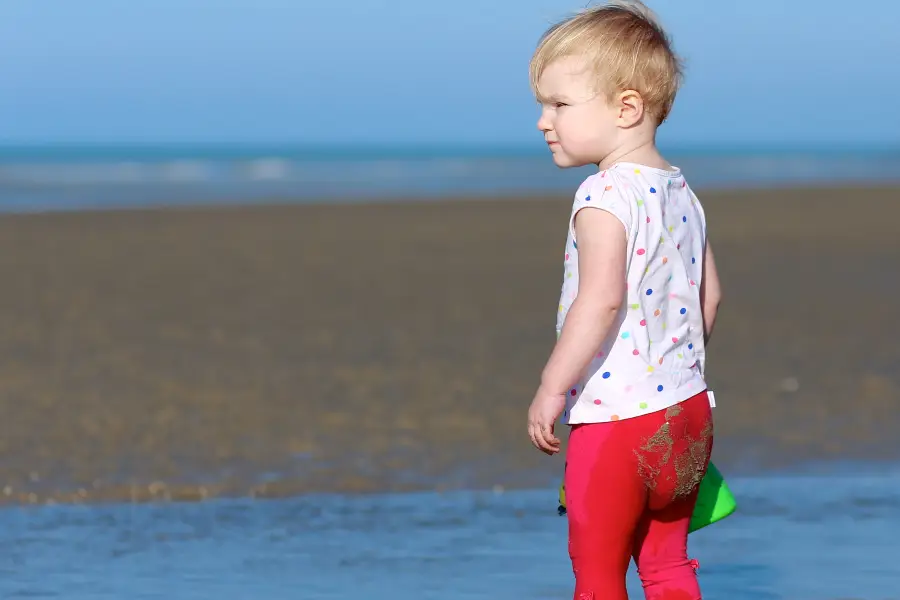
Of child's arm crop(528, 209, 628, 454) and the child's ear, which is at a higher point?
the child's ear

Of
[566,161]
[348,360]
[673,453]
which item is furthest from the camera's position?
[348,360]

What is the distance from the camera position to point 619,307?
9.70ft

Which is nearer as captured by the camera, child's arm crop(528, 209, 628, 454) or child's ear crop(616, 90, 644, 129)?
child's arm crop(528, 209, 628, 454)

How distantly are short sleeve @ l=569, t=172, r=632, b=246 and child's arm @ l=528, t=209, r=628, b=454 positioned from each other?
12mm

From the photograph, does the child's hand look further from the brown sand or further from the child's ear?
the brown sand

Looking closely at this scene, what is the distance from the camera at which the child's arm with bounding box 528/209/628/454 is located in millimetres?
2922

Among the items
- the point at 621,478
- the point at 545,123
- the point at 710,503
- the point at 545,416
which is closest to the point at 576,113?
the point at 545,123

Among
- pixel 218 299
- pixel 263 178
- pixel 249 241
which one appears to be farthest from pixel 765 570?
pixel 263 178

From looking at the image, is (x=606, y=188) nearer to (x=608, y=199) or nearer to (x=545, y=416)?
(x=608, y=199)

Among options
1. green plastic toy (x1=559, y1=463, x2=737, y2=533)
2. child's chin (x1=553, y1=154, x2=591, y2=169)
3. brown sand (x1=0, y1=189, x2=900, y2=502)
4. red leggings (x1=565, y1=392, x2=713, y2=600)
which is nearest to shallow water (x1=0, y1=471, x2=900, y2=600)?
brown sand (x1=0, y1=189, x2=900, y2=502)

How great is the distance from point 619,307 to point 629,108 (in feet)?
1.37

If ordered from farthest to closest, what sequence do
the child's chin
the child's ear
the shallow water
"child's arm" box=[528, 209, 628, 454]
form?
1. the shallow water
2. the child's chin
3. the child's ear
4. "child's arm" box=[528, 209, 628, 454]

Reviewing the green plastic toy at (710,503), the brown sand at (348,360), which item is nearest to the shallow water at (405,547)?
the brown sand at (348,360)

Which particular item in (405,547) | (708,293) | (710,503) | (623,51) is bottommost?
(405,547)
